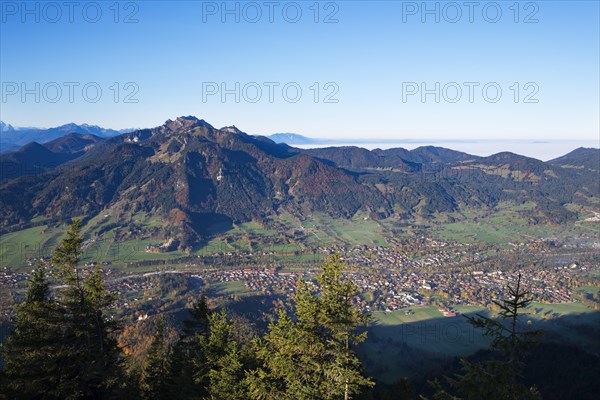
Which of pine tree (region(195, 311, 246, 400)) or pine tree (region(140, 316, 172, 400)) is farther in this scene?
pine tree (region(140, 316, 172, 400))

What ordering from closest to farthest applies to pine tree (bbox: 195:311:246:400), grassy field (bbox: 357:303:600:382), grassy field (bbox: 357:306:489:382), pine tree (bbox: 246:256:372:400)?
pine tree (bbox: 246:256:372:400) < pine tree (bbox: 195:311:246:400) < grassy field (bbox: 357:306:489:382) < grassy field (bbox: 357:303:600:382)

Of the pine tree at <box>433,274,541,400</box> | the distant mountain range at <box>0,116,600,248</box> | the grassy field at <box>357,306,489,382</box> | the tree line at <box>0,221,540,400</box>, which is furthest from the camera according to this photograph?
the distant mountain range at <box>0,116,600,248</box>

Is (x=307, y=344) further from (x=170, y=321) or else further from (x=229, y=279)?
(x=229, y=279)

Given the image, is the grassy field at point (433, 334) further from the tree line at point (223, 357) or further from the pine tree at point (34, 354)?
the pine tree at point (34, 354)

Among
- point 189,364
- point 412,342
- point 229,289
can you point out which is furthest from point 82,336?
point 229,289

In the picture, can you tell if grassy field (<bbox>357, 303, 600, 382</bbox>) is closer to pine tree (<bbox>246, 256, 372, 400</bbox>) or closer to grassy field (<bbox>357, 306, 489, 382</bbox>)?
grassy field (<bbox>357, 306, 489, 382</bbox>)

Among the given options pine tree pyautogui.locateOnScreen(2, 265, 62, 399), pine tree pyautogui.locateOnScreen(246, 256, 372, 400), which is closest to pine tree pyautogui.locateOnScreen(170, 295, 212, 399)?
pine tree pyautogui.locateOnScreen(2, 265, 62, 399)
